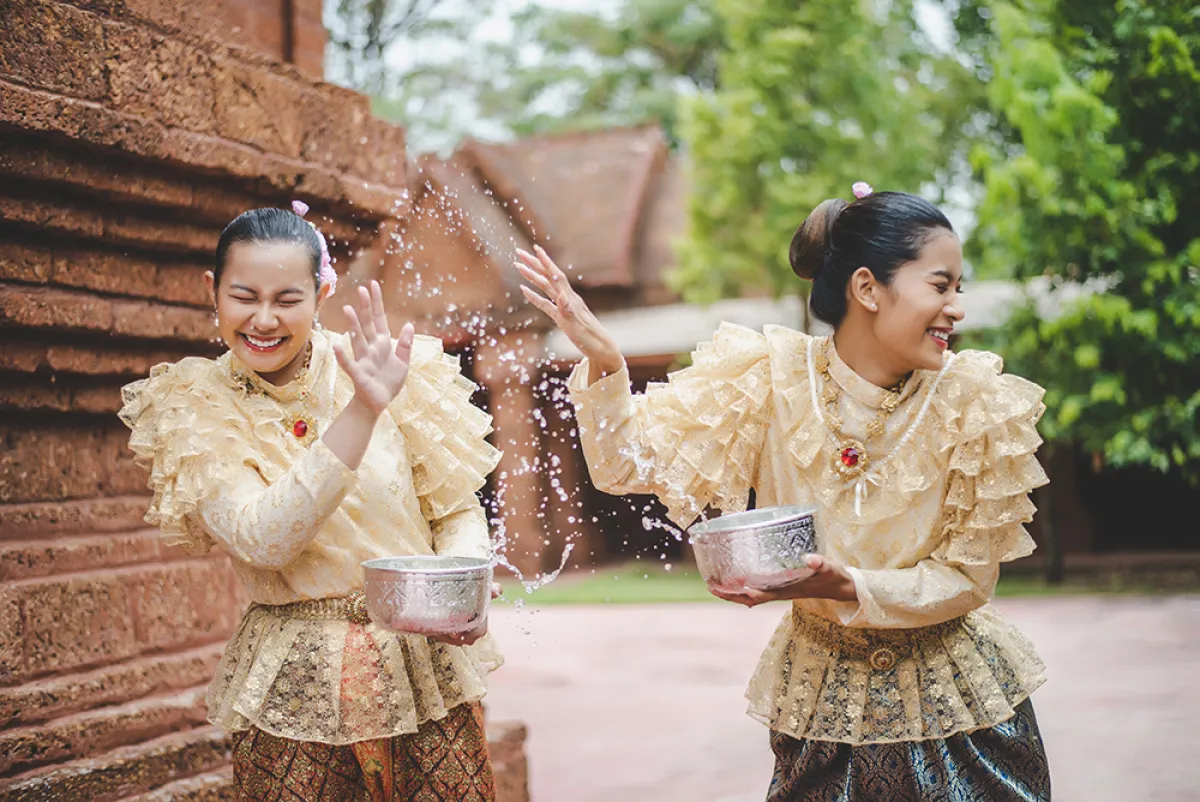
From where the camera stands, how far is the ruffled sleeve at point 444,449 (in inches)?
97.9

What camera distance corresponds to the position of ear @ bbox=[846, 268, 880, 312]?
8.02 feet

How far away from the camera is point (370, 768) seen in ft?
7.83

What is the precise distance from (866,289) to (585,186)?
1649 centimetres

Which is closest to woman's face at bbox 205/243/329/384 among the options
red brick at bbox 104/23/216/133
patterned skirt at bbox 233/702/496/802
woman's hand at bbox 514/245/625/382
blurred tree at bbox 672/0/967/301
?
woman's hand at bbox 514/245/625/382

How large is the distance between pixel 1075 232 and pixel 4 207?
10.5 metres

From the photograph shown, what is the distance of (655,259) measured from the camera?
1819cm

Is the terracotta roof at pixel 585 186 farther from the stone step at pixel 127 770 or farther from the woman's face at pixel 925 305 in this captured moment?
the woman's face at pixel 925 305

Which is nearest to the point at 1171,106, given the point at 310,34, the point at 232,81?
the point at 310,34

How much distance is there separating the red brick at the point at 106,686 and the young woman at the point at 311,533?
2.47 ft

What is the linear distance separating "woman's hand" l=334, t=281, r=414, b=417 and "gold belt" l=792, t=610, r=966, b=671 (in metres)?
0.95

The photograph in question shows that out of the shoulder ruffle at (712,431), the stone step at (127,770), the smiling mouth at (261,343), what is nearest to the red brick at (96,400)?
the stone step at (127,770)

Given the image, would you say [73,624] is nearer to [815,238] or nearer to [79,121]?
[79,121]

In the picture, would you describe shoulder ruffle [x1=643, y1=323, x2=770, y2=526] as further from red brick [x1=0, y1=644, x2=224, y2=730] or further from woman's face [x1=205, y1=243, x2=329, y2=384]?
red brick [x1=0, y1=644, x2=224, y2=730]

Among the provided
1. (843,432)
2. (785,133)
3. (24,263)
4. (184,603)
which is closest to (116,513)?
(184,603)
